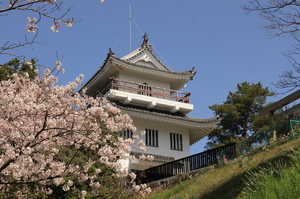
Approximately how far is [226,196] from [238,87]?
1001 inches

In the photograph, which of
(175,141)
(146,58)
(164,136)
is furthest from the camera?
(146,58)

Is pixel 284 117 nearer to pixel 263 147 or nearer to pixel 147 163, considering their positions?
pixel 263 147

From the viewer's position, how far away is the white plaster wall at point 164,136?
28.8 metres

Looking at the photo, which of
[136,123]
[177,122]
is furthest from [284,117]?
[136,123]

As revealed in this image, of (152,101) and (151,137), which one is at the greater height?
(152,101)

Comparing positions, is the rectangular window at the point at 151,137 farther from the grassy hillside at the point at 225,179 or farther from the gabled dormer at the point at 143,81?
the grassy hillside at the point at 225,179

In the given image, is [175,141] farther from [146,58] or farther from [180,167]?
[146,58]

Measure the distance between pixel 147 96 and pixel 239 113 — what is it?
30.1 feet

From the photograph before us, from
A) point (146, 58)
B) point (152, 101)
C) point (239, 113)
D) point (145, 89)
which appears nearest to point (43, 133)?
→ point (152, 101)

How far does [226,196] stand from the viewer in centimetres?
1306

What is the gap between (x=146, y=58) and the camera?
107ft

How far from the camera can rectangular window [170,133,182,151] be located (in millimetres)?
29700

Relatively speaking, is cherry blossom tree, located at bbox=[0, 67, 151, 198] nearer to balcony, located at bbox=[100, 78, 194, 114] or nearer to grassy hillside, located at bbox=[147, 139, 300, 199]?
grassy hillside, located at bbox=[147, 139, 300, 199]

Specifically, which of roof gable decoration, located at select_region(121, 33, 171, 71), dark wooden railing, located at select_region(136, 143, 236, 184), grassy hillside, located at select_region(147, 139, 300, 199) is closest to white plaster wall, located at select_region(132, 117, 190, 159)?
dark wooden railing, located at select_region(136, 143, 236, 184)
